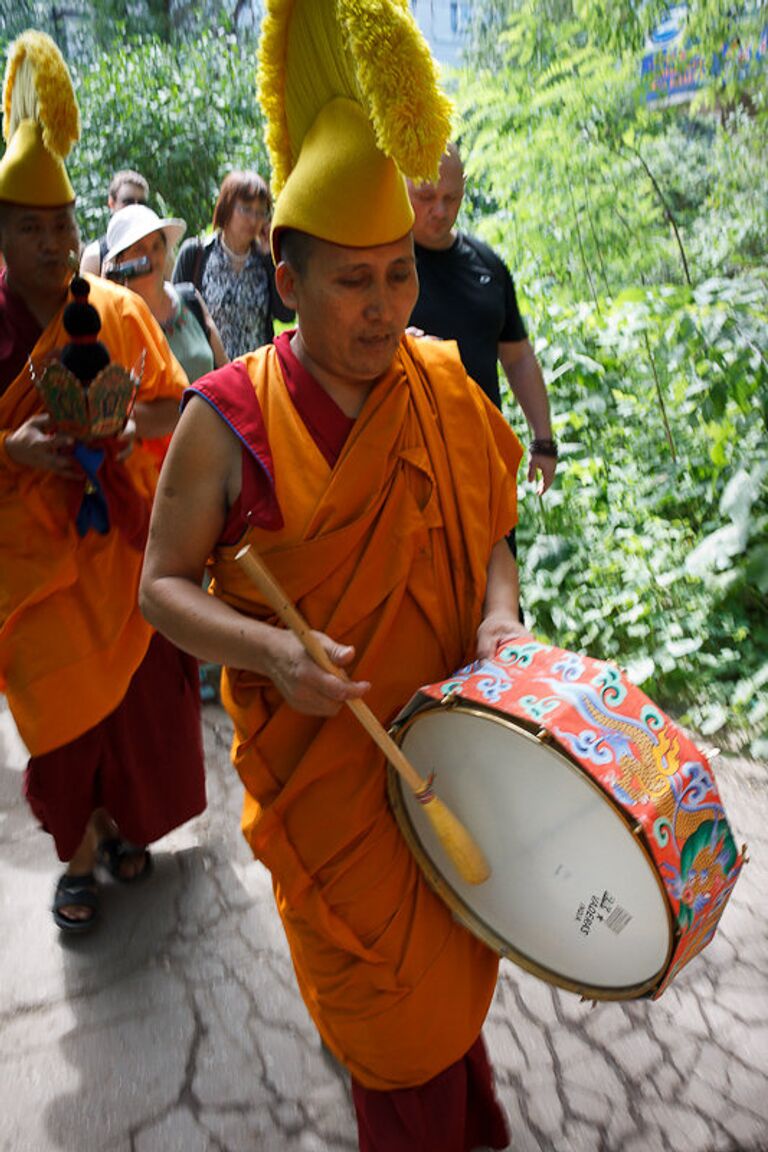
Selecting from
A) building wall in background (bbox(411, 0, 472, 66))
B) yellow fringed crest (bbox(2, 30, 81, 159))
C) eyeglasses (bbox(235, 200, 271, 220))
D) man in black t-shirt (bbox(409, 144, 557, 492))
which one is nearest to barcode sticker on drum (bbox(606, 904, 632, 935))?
man in black t-shirt (bbox(409, 144, 557, 492))

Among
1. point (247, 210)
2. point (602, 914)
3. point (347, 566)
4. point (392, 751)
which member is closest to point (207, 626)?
point (347, 566)

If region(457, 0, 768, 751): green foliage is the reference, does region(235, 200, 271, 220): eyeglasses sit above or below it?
above

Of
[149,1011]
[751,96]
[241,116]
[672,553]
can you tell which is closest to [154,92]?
[241,116]

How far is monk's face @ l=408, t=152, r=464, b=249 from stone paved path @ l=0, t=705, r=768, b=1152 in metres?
2.10

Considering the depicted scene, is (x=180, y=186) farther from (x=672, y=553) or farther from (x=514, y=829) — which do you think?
(x=514, y=829)

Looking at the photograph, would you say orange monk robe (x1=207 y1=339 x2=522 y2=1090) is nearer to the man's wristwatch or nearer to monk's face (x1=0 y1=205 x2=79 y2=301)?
monk's face (x1=0 y1=205 x2=79 y2=301)

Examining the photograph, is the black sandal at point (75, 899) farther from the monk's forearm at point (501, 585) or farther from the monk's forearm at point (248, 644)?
the monk's forearm at point (501, 585)

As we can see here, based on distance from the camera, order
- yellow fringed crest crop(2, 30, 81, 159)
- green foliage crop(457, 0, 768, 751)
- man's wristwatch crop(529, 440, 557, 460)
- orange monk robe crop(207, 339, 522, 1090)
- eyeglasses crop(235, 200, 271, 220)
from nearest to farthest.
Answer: orange monk robe crop(207, 339, 522, 1090), yellow fringed crest crop(2, 30, 81, 159), man's wristwatch crop(529, 440, 557, 460), green foliage crop(457, 0, 768, 751), eyeglasses crop(235, 200, 271, 220)

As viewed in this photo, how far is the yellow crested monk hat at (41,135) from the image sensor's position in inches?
99.4

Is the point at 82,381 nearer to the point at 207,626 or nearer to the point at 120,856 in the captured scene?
the point at 207,626

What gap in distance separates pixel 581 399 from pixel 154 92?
9068 mm

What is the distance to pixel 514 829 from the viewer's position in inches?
66.2

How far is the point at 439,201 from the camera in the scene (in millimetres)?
3008

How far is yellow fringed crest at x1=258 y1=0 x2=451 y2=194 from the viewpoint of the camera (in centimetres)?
149
